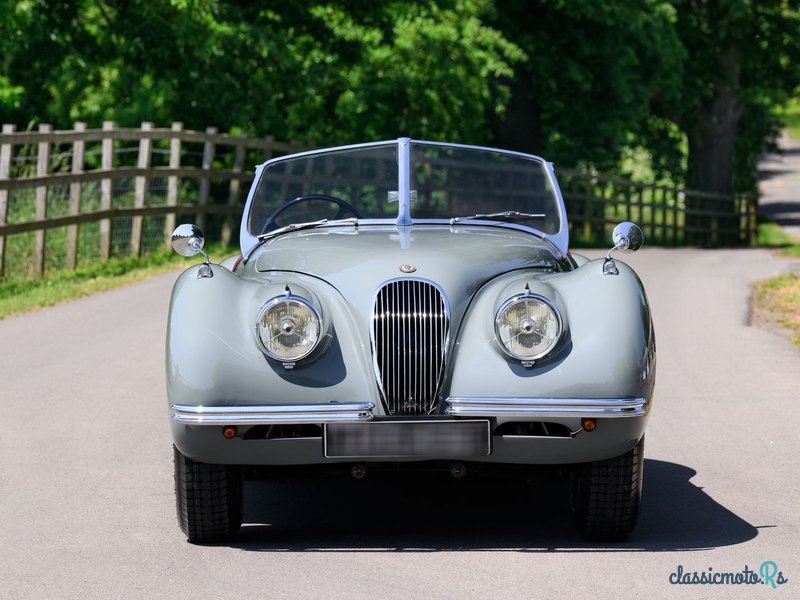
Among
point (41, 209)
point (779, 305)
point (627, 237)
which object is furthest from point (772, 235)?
point (627, 237)

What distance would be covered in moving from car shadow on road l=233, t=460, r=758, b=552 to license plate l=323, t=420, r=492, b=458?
0.39m

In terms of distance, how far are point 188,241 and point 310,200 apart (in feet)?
3.72

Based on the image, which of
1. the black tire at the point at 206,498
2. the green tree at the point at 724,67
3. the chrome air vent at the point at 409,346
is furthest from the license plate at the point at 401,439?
the green tree at the point at 724,67

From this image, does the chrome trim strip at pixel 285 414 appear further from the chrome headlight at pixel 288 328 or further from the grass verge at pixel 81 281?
the grass verge at pixel 81 281

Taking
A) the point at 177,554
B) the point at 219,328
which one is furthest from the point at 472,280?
the point at 177,554

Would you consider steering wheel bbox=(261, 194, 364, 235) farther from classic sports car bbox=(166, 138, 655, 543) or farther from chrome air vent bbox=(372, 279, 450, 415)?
chrome air vent bbox=(372, 279, 450, 415)

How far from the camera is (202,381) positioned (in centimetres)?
566

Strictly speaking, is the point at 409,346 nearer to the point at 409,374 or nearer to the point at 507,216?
the point at 409,374

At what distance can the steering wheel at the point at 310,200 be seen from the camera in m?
7.32

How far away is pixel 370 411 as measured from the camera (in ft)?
18.3

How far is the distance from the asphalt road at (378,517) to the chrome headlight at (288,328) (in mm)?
796

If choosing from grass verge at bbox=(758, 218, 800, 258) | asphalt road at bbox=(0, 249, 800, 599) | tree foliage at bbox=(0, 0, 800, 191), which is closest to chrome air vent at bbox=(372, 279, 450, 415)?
asphalt road at bbox=(0, 249, 800, 599)

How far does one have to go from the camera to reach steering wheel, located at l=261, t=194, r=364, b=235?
7320mm

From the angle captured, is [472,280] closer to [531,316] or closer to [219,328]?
[531,316]
